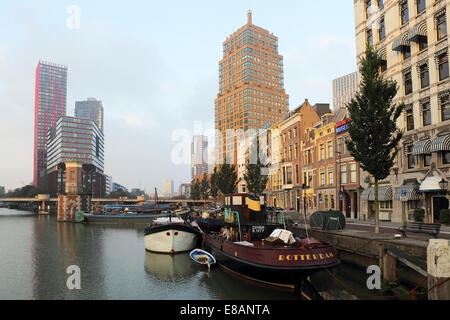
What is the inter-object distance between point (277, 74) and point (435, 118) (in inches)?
5896

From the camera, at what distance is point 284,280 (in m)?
18.1

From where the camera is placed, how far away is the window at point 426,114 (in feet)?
104

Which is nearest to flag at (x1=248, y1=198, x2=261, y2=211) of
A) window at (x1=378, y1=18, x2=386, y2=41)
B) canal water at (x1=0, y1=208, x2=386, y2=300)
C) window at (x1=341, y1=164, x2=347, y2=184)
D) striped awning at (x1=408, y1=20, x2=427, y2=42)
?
canal water at (x1=0, y1=208, x2=386, y2=300)

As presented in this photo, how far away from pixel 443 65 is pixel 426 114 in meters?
4.75

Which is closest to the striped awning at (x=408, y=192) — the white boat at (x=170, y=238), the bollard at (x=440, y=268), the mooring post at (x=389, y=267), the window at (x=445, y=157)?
the window at (x=445, y=157)

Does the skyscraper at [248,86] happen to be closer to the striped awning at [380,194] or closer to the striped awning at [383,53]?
the striped awning at [380,194]

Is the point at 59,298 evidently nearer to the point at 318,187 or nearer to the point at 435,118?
the point at 435,118

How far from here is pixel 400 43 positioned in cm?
3416

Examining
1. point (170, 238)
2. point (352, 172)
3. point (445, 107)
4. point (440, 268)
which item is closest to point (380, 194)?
A: point (352, 172)

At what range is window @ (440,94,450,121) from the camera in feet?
96.0

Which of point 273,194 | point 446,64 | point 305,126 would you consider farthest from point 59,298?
point 273,194

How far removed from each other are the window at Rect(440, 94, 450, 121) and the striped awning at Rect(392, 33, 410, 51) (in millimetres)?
7733

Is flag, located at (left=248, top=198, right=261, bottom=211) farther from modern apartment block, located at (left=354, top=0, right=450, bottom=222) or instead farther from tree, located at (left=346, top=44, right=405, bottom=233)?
modern apartment block, located at (left=354, top=0, right=450, bottom=222)

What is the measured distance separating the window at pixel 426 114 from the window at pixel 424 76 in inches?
74.0
